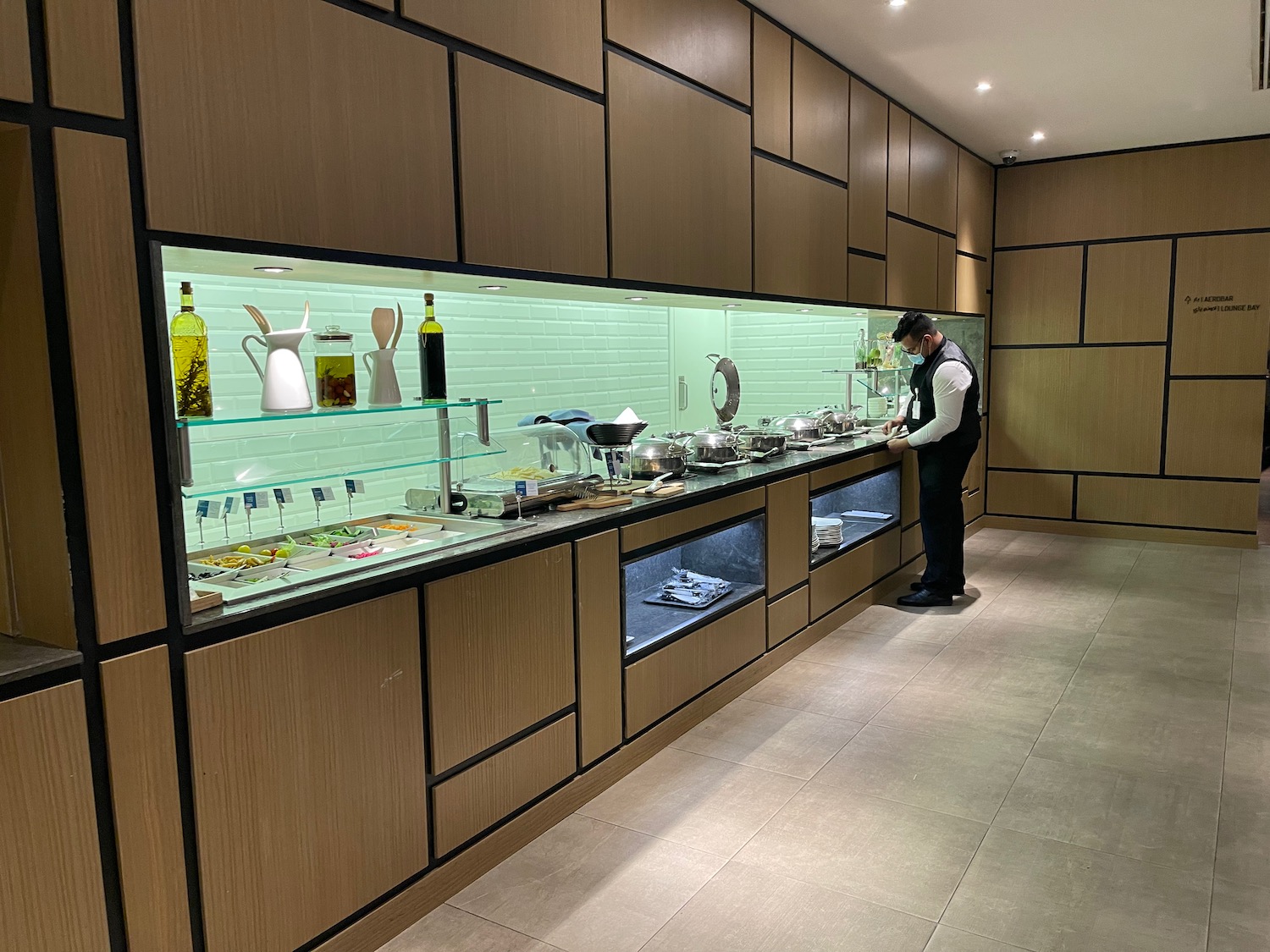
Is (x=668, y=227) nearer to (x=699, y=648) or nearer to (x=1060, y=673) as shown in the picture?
(x=699, y=648)

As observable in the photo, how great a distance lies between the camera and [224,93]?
1.83 meters

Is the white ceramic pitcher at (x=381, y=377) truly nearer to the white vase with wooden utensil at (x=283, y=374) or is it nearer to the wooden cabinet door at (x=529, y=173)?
the white vase with wooden utensil at (x=283, y=374)

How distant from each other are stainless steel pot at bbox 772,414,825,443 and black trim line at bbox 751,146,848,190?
1230 mm

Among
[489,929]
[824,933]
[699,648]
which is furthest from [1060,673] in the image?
[489,929]

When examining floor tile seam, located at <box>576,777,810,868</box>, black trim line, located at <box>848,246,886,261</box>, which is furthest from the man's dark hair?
floor tile seam, located at <box>576,777,810,868</box>

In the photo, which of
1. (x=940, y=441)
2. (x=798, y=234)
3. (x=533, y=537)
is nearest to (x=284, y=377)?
(x=533, y=537)

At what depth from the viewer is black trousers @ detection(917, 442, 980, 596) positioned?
491 centimetres

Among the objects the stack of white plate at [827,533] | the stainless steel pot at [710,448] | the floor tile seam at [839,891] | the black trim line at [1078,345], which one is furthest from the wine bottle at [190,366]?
the black trim line at [1078,345]

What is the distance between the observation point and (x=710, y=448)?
3.97 metres

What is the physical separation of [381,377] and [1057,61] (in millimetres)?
4017

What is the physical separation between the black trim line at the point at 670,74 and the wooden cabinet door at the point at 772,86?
12cm

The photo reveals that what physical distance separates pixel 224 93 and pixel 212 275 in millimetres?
798

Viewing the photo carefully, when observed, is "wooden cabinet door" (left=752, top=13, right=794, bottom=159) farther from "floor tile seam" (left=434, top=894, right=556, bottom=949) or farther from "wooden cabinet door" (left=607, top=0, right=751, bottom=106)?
"floor tile seam" (left=434, top=894, right=556, bottom=949)

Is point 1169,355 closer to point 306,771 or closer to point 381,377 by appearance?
point 381,377
